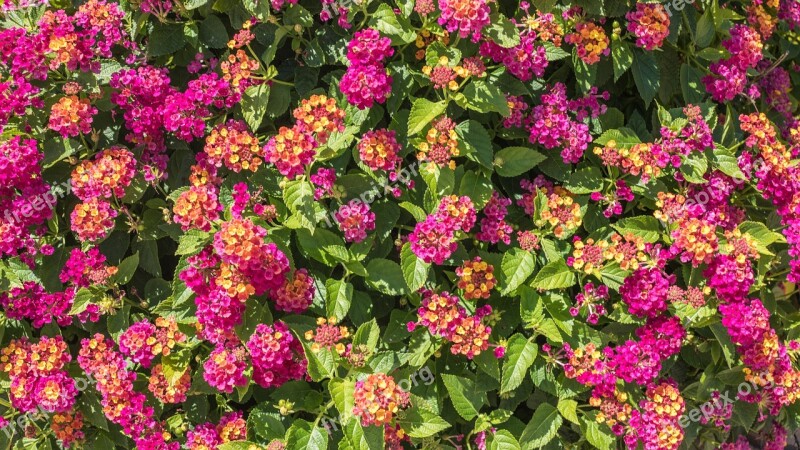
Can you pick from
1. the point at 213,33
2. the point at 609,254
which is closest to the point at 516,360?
the point at 609,254

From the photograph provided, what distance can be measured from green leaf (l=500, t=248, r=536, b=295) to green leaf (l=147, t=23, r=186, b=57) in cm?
187

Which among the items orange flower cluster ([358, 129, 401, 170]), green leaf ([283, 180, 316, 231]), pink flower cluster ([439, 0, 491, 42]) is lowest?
green leaf ([283, 180, 316, 231])

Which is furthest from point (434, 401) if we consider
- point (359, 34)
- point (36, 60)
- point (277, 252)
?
point (36, 60)

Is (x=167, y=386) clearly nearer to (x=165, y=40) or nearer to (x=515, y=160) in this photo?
(x=165, y=40)

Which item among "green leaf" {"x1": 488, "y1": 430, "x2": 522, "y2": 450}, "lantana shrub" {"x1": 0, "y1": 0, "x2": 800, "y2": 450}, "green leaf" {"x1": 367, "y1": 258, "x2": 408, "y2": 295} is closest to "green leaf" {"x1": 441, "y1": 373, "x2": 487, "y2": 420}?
"lantana shrub" {"x1": 0, "y1": 0, "x2": 800, "y2": 450}

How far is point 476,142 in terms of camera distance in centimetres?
342

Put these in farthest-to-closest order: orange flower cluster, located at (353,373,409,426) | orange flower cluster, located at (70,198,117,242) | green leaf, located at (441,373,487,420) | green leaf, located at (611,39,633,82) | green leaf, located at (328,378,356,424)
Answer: green leaf, located at (611,39,633,82), green leaf, located at (441,373,487,420), orange flower cluster, located at (70,198,117,242), green leaf, located at (328,378,356,424), orange flower cluster, located at (353,373,409,426)

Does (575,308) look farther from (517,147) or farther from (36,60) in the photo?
(36,60)

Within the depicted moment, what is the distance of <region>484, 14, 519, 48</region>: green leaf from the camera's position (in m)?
3.28

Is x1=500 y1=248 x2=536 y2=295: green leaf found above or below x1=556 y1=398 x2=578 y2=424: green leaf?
above

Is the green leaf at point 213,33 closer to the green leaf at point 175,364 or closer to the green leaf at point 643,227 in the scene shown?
the green leaf at point 175,364

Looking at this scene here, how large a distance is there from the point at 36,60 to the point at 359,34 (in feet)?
4.81

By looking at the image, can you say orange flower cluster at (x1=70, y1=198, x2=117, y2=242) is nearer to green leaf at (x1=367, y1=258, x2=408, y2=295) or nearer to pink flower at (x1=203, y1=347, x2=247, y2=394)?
pink flower at (x1=203, y1=347, x2=247, y2=394)
